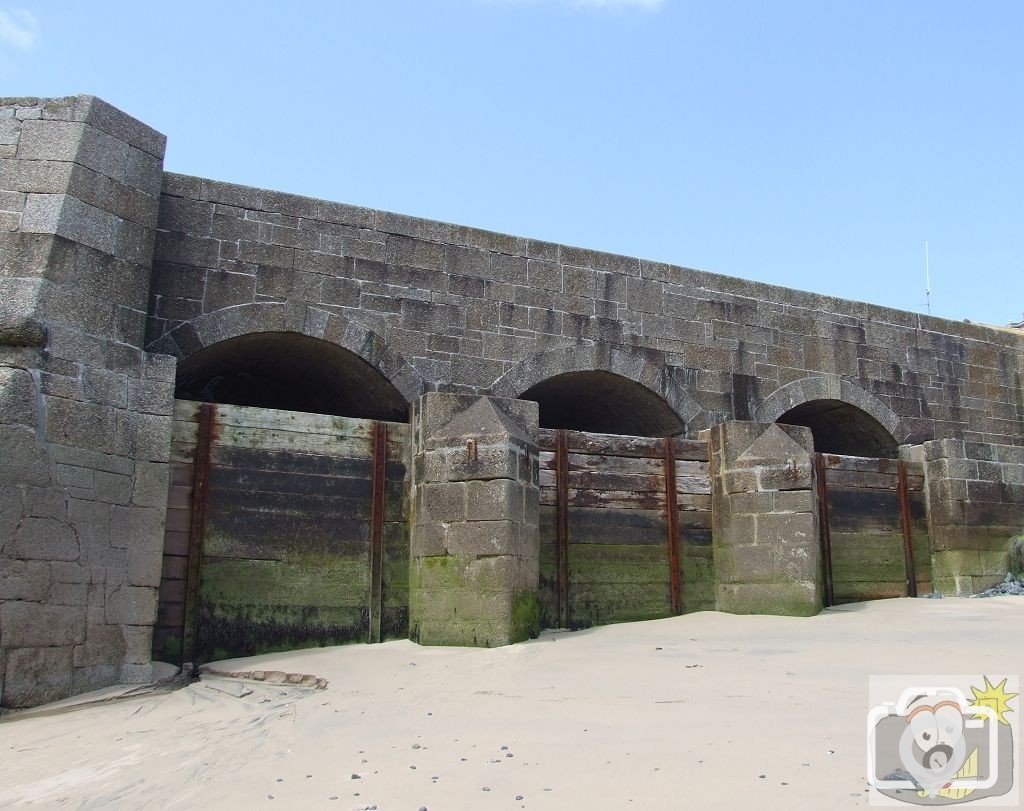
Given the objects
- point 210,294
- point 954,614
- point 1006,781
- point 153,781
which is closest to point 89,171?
point 210,294

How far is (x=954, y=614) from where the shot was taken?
8656 millimetres

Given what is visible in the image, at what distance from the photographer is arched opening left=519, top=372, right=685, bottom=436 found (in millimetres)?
10328

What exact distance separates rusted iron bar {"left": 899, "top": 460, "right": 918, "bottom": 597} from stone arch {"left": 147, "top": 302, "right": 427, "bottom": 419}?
5658 mm

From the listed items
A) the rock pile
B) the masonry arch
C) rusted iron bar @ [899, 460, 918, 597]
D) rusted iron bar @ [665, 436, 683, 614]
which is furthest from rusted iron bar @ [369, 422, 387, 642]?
the rock pile

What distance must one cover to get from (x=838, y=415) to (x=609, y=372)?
12.1 ft

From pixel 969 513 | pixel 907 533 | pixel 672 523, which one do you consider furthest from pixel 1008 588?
pixel 672 523

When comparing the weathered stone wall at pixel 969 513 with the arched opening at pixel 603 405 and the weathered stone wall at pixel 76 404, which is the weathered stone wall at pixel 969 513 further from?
the weathered stone wall at pixel 76 404

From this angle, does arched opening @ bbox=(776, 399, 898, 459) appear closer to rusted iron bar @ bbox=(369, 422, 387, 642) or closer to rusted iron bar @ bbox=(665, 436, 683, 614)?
rusted iron bar @ bbox=(665, 436, 683, 614)

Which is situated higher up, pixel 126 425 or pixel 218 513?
pixel 126 425

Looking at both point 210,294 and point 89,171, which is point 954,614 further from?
point 89,171

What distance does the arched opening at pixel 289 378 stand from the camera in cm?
904

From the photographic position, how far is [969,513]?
10.7m

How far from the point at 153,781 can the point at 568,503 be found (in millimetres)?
5249

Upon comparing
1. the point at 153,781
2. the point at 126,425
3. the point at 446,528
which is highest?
the point at 126,425
